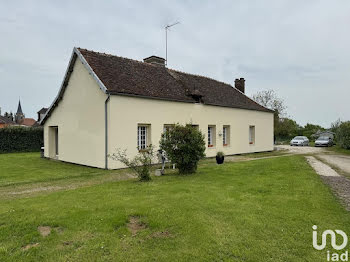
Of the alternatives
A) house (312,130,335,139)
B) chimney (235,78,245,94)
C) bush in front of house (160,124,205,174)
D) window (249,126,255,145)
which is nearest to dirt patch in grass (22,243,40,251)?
bush in front of house (160,124,205,174)

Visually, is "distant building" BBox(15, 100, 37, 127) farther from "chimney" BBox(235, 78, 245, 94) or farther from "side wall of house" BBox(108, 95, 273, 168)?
Answer: "side wall of house" BBox(108, 95, 273, 168)

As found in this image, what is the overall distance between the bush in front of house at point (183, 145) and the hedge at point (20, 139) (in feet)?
65.0

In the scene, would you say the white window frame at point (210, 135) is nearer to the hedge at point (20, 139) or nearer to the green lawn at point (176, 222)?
the green lawn at point (176, 222)

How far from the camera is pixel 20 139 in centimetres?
2364

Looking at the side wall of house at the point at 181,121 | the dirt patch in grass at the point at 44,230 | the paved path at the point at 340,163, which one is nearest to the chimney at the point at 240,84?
the side wall of house at the point at 181,121

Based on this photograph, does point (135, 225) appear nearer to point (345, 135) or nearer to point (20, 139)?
point (20, 139)

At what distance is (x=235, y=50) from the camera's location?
1791cm

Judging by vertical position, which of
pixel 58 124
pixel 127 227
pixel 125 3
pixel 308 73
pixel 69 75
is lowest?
pixel 127 227

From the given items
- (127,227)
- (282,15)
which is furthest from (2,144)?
(282,15)

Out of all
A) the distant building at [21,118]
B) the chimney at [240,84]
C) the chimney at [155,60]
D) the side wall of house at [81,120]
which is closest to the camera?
the side wall of house at [81,120]

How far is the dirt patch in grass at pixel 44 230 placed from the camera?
4286 mm

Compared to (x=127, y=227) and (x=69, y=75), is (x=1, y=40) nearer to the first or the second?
(x=69, y=75)

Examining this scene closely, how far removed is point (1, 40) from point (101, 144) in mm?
9609

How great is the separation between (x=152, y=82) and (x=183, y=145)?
6951mm
